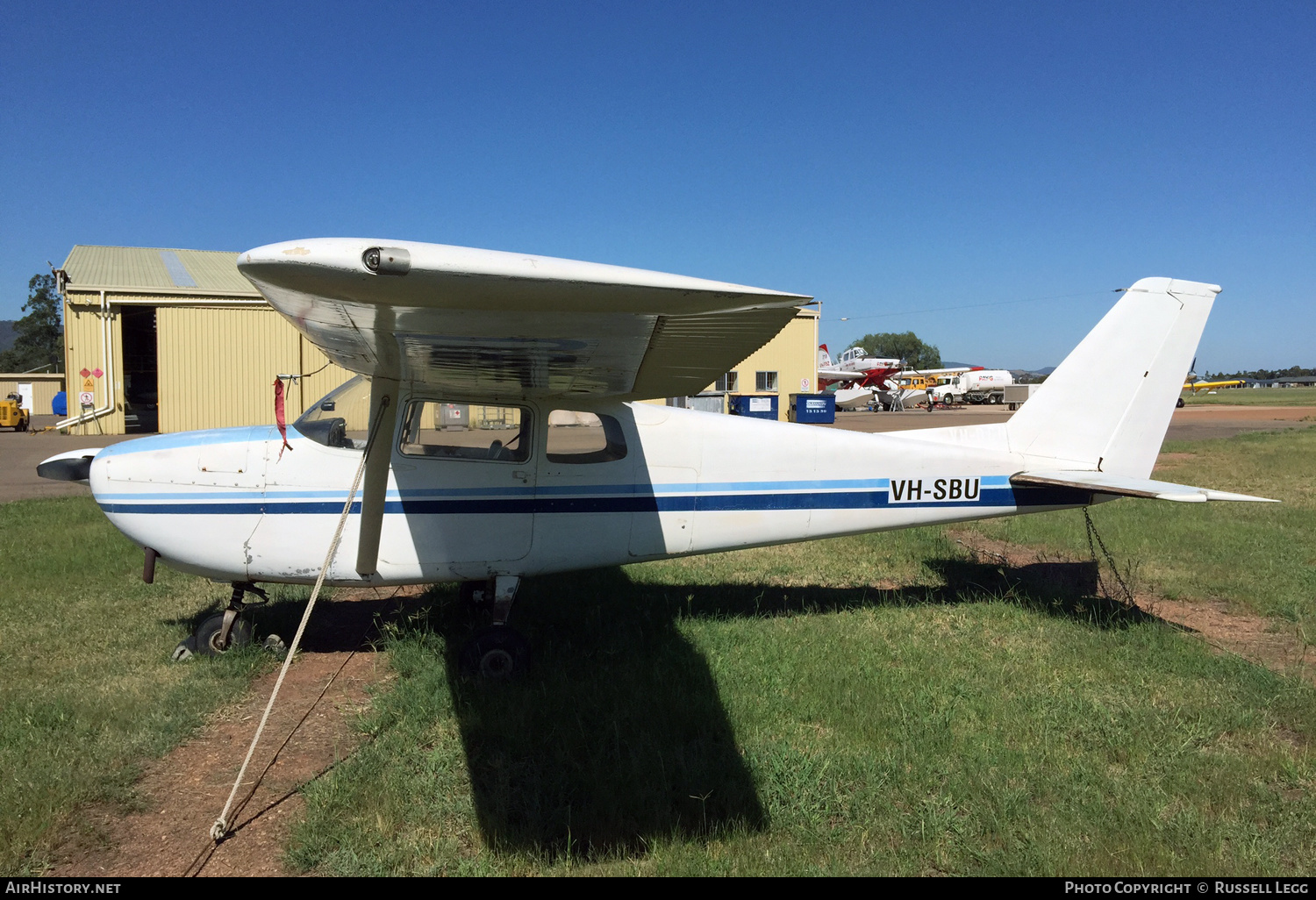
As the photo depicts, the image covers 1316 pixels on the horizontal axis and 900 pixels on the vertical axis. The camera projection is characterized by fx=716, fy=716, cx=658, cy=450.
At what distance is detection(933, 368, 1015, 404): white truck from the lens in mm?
57844

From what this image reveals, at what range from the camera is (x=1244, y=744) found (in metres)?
3.86

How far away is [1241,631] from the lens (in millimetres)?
5703

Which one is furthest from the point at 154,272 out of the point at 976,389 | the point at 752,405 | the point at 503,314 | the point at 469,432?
the point at 976,389

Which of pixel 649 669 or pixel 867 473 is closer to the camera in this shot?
pixel 649 669

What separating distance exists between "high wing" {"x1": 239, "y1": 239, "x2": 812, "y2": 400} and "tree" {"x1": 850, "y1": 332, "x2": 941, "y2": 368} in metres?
131

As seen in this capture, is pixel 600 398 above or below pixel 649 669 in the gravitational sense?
above

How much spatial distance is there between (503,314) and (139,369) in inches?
1739

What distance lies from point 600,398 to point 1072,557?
6.10 m

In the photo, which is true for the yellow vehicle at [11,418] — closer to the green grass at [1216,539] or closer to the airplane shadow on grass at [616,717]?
the airplane shadow on grass at [616,717]

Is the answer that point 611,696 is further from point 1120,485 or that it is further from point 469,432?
point 1120,485

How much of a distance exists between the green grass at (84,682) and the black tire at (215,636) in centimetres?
15

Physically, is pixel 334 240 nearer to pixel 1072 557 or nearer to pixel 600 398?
pixel 600 398

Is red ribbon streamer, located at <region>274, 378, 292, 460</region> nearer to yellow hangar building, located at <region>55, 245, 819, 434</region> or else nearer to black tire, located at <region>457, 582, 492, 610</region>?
black tire, located at <region>457, 582, 492, 610</region>

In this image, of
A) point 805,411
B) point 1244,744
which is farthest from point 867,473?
point 805,411
